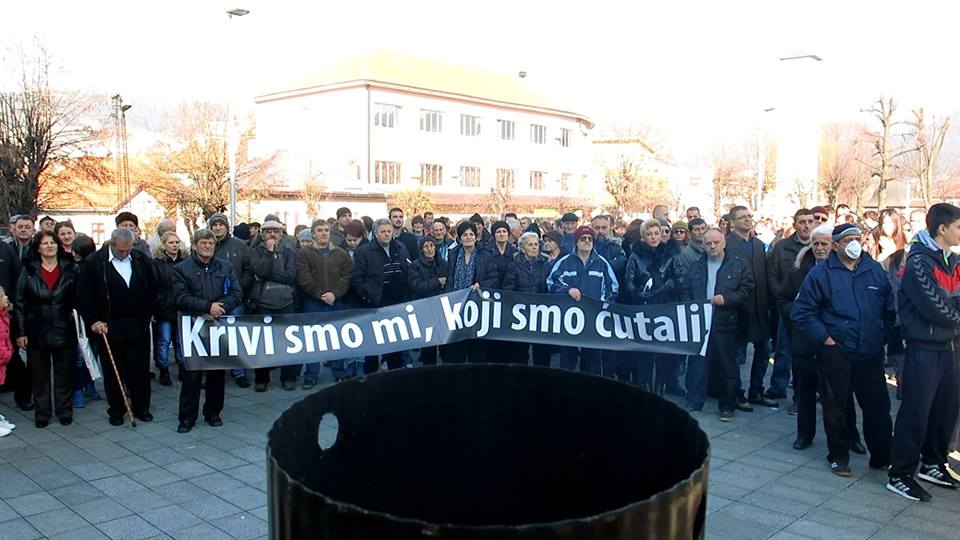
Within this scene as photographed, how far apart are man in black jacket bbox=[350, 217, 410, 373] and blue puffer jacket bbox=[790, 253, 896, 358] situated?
4669mm

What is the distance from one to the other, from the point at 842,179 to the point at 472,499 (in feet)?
220

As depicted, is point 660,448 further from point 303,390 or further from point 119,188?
point 119,188

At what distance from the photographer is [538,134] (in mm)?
62031

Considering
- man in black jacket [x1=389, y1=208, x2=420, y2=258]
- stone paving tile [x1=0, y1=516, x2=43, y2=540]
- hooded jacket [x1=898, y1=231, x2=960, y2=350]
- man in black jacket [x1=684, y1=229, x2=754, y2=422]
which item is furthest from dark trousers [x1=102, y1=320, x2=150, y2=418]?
hooded jacket [x1=898, y1=231, x2=960, y2=350]

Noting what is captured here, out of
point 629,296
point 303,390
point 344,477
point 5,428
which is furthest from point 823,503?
point 5,428

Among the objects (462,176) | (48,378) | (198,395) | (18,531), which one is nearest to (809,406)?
(198,395)

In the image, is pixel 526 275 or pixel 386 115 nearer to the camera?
pixel 526 275

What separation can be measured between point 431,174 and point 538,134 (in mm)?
11286

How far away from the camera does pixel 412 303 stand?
7.79m

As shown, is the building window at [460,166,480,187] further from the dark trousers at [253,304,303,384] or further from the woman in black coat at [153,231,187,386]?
the woman in black coat at [153,231,187,386]

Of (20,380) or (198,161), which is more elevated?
(198,161)

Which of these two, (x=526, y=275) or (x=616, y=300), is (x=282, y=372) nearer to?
(x=526, y=275)

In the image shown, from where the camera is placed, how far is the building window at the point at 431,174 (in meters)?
54.9

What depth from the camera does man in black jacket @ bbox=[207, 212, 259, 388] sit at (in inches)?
354
